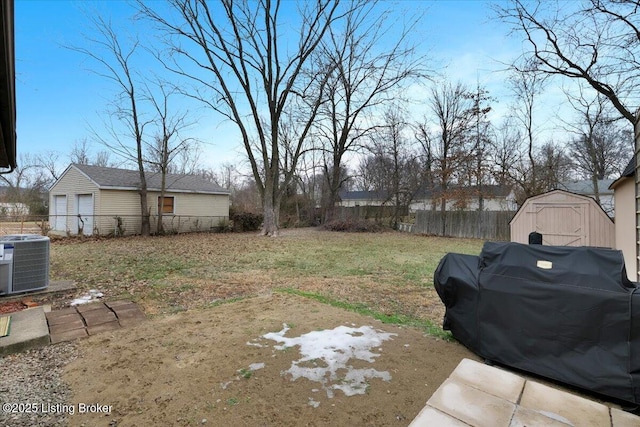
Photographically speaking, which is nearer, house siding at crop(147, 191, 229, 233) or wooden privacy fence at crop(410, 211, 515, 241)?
→ wooden privacy fence at crop(410, 211, 515, 241)

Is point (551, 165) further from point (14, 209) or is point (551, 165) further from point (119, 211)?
point (14, 209)

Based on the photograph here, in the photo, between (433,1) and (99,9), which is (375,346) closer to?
(433,1)

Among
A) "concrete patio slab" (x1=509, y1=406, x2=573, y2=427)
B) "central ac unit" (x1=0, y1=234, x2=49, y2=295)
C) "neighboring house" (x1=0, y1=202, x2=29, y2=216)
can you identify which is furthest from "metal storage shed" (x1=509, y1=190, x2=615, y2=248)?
"neighboring house" (x1=0, y1=202, x2=29, y2=216)

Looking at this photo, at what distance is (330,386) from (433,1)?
13.3 metres

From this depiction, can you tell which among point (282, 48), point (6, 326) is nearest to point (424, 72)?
point (282, 48)

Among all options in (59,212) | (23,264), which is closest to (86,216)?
(59,212)

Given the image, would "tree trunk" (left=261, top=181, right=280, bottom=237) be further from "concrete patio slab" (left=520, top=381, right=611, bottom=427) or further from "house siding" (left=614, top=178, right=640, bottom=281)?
"concrete patio slab" (left=520, top=381, right=611, bottom=427)

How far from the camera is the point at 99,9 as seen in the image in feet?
41.7

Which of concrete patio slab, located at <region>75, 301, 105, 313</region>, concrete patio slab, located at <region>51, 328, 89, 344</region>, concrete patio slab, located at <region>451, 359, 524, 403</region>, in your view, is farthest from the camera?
concrete patio slab, located at <region>75, 301, 105, 313</region>

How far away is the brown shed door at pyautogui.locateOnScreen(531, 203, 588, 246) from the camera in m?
9.19

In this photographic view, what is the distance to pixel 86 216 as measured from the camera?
1394 cm

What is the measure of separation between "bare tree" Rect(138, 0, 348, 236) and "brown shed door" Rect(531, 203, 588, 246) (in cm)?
1044

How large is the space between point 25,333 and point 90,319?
0.63m

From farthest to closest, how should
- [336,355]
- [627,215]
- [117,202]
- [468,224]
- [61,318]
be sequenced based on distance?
[468,224]
[117,202]
[627,215]
[61,318]
[336,355]
